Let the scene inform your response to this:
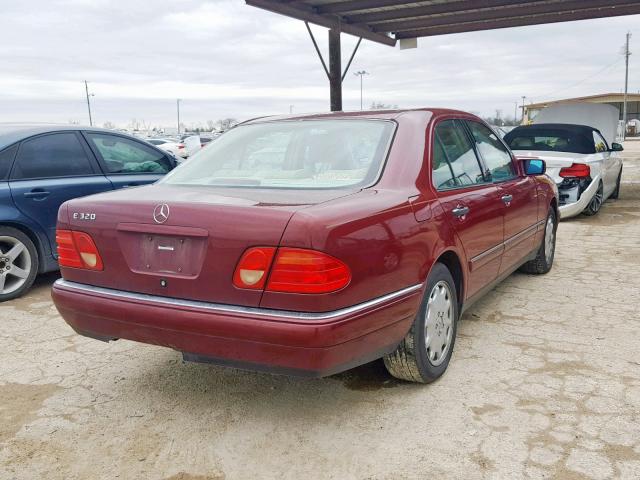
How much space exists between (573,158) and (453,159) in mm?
5432

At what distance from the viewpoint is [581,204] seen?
833 centimetres

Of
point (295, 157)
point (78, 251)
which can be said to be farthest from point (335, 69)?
point (78, 251)

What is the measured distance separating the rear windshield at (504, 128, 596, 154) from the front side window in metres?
4.63

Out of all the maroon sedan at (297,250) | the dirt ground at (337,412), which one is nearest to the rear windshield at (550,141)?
the dirt ground at (337,412)

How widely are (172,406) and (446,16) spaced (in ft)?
30.0

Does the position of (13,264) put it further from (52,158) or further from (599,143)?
(599,143)

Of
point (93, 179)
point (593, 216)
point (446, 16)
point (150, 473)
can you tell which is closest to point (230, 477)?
point (150, 473)

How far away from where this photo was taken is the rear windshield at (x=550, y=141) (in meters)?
8.57

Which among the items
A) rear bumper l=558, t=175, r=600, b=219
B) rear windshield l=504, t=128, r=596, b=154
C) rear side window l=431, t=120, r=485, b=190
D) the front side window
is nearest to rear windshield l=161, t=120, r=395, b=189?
rear side window l=431, t=120, r=485, b=190

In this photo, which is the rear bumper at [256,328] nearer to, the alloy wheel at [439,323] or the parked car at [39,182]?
the alloy wheel at [439,323]

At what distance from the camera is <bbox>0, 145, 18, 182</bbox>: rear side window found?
4930 millimetres

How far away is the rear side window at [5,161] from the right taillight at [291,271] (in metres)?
3.51

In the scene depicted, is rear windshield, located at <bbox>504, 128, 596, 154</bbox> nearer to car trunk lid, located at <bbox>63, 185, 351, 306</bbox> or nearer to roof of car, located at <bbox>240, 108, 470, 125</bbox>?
roof of car, located at <bbox>240, 108, 470, 125</bbox>

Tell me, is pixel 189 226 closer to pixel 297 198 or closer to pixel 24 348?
pixel 297 198
